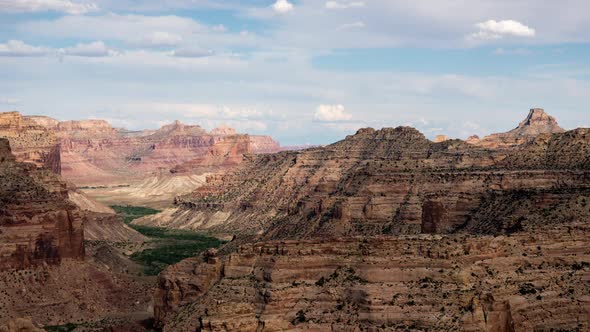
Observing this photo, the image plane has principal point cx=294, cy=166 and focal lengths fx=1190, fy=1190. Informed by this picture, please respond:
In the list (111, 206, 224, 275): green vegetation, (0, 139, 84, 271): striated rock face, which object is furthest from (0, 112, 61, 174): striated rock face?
(0, 139, 84, 271): striated rock face

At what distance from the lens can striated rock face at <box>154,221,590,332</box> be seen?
62594mm

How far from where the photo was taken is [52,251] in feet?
344

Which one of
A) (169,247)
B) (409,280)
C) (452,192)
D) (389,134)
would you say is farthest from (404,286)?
(389,134)

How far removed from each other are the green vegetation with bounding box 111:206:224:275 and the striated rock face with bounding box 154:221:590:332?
59.1 metres

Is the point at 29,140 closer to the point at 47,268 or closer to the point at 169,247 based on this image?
the point at 169,247

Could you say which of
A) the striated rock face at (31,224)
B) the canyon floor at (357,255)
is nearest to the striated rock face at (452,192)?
the canyon floor at (357,255)

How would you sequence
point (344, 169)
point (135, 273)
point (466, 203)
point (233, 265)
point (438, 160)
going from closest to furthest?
point (233, 265) < point (466, 203) < point (135, 273) < point (438, 160) < point (344, 169)

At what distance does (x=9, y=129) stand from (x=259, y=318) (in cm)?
13124

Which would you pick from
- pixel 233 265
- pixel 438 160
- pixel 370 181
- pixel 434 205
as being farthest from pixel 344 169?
pixel 233 265

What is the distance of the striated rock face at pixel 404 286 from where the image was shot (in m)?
62.6

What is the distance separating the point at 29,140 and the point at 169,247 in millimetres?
40089

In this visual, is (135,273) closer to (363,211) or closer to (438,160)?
(363,211)

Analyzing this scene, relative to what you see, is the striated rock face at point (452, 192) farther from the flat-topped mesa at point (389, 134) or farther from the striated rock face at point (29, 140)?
the striated rock face at point (29, 140)

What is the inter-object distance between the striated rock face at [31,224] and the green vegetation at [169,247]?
19.6m
